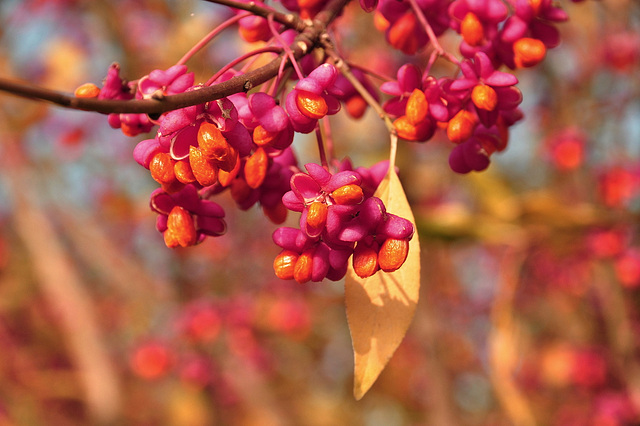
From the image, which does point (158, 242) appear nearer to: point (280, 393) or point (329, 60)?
point (280, 393)

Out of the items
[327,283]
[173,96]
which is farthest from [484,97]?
[327,283]

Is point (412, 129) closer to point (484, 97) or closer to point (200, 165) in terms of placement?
point (484, 97)

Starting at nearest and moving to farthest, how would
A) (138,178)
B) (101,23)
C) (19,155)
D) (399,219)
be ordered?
1. (399,219)
2. (101,23)
3. (19,155)
4. (138,178)

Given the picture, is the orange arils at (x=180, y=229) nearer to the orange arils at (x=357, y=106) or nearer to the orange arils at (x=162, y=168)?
the orange arils at (x=162, y=168)

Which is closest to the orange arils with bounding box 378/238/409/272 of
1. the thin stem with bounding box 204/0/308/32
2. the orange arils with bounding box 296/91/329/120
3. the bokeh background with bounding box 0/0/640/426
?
the orange arils with bounding box 296/91/329/120

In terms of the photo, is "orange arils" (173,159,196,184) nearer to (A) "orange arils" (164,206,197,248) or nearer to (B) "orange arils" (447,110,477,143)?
(A) "orange arils" (164,206,197,248)

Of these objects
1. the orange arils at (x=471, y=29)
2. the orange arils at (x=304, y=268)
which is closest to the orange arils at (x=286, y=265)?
the orange arils at (x=304, y=268)

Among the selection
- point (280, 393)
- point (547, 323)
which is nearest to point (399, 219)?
point (547, 323)

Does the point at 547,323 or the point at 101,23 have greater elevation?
the point at 101,23

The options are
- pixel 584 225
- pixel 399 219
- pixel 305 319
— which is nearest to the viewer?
pixel 399 219
